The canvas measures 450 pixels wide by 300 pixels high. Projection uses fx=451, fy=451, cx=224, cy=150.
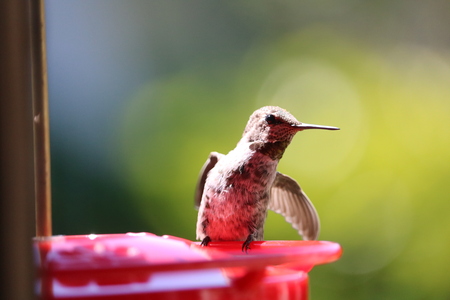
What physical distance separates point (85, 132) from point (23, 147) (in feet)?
9.67

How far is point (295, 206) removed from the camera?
2471 mm

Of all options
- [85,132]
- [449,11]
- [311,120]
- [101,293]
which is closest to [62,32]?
[85,132]

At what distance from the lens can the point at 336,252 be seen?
1022mm

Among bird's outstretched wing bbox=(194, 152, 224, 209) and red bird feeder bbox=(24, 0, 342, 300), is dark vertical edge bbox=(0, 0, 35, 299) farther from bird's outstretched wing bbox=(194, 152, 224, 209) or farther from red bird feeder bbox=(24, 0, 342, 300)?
bird's outstretched wing bbox=(194, 152, 224, 209)

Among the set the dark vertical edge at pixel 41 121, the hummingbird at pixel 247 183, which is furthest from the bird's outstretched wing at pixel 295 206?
the dark vertical edge at pixel 41 121


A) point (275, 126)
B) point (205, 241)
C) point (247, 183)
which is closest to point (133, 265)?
point (205, 241)

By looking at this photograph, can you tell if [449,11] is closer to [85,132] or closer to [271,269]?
[85,132]

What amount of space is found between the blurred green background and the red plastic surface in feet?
7.21

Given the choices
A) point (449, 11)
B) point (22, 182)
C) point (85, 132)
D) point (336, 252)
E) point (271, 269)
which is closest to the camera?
point (22, 182)

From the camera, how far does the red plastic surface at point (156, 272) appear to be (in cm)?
80

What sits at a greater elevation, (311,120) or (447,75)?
(447,75)

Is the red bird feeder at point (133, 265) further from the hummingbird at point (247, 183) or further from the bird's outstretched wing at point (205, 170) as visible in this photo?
the bird's outstretched wing at point (205, 170)

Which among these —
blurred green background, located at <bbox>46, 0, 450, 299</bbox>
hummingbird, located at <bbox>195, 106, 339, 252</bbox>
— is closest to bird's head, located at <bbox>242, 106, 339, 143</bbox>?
hummingbird, located at <bbox>195, 106, 339, 252</bbox>

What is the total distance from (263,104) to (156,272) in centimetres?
290
